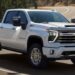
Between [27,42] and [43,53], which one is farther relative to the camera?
[27,42]

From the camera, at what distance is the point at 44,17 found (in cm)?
1312

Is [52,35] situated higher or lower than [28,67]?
higher

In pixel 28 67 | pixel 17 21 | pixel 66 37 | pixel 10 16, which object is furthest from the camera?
pixel 10 16

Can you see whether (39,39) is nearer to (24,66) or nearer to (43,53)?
(43,53)

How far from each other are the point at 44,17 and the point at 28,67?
189cm

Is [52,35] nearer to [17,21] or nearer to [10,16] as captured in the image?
[17,21]

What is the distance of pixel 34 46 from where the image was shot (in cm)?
1201

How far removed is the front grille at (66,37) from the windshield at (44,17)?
1.53 m

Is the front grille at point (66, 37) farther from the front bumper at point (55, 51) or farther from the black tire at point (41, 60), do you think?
the black tire at point (41, 60)

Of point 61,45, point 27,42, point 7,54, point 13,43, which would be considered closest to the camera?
point 61,45

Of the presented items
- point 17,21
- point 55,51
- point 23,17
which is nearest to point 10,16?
point 23,17

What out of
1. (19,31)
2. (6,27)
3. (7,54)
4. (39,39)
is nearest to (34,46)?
(39,39)

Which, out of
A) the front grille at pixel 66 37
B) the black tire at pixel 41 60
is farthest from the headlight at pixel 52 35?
the black tire at pixel 41 60

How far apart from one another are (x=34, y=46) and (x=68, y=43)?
1.14m
